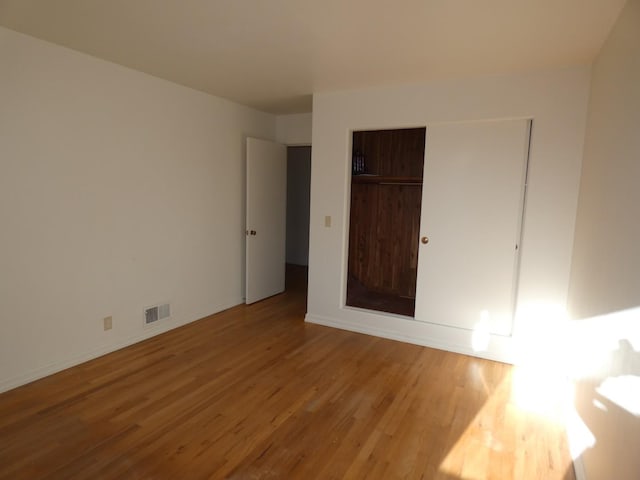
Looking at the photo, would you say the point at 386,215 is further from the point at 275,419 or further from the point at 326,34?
the point at 275,419

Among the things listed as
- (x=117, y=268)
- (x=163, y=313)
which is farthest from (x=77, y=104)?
(x=163, y=313)

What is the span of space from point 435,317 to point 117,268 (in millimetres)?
2965

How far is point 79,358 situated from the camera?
310 cm

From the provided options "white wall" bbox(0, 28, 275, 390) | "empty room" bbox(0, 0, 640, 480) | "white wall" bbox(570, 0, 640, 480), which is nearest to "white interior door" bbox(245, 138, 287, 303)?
"empty room" bbox(0, 0, 640, 480)

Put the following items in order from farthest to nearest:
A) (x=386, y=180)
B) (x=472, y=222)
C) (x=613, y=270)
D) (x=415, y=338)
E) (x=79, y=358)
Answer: (x=386, y=180)
(x=415, y=338)
(x=472, y=222)
(x=79, y=358)
(x=613, y=270)

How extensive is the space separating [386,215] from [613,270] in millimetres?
3349

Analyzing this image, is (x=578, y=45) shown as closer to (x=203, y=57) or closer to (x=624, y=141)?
(x=624, y=141)

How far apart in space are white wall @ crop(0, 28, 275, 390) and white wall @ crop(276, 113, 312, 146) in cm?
92

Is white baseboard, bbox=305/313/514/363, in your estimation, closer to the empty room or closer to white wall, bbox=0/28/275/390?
the empty room

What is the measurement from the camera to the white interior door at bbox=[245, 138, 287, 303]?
471 cm

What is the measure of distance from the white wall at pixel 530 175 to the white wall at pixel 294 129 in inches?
41.8

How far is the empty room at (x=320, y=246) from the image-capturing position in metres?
2.05

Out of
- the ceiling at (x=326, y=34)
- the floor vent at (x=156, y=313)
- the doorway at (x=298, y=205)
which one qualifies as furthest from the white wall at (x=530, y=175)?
the doorway at (x=298, y=205)

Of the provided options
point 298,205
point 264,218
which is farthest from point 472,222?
point 298,205
